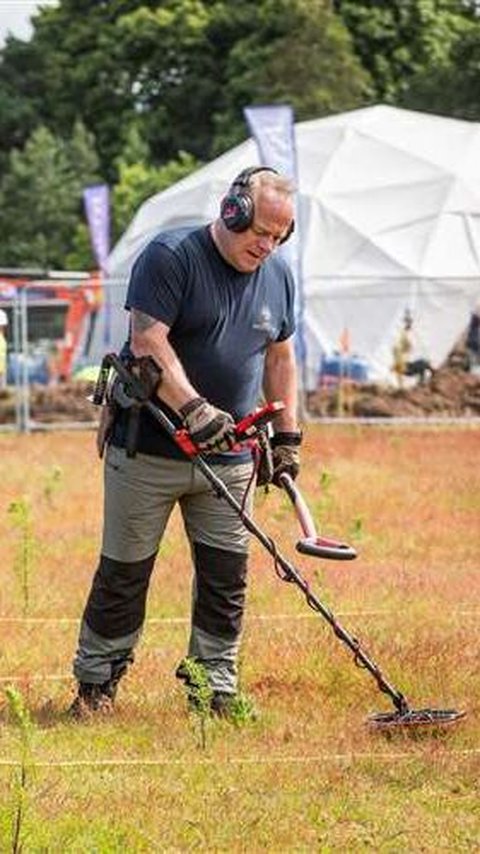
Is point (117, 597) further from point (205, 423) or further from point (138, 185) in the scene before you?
point (138, 185)

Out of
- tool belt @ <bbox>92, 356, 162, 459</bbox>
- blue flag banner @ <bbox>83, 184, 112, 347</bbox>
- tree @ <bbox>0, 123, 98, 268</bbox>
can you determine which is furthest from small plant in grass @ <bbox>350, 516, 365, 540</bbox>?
tree @ <bbox>0, 123, 98, 268</bbox>

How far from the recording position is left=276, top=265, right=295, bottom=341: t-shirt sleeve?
22.9ft

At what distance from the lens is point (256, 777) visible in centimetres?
604

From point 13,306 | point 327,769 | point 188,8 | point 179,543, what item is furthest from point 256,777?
point 188,8

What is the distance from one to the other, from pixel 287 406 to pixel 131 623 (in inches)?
39.1

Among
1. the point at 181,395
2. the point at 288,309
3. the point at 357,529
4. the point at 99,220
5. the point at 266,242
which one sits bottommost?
the point at 99,220

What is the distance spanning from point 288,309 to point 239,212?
64cm

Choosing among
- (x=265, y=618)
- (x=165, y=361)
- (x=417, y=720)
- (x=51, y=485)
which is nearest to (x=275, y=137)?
(x=51, y=485)

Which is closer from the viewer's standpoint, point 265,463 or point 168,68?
point 265,463

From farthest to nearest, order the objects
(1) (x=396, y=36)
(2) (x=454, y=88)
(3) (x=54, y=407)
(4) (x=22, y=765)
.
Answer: (1) (x=396, y=36)
(2) (x=454, y=88)
(3) (x=54, y=407)
(4) (x=22, y=765)

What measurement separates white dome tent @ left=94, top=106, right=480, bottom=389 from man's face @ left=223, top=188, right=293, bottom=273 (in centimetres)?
2116

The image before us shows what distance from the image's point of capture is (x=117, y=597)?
6.97 metres

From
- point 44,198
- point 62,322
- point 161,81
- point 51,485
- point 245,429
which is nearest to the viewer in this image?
point 245,429

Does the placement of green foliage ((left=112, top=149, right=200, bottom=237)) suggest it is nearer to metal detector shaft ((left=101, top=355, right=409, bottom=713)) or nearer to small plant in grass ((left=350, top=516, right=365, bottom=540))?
small plant in grass ((left=350, top=516, right=365, bottom=540))
